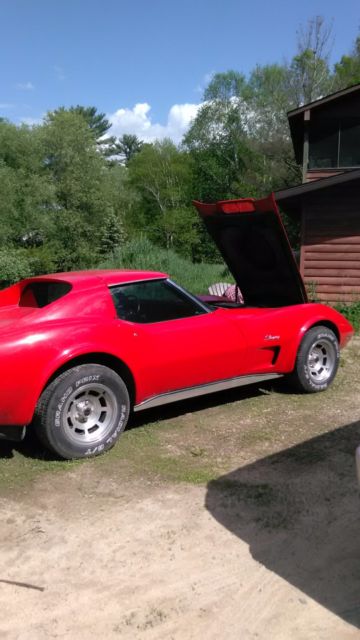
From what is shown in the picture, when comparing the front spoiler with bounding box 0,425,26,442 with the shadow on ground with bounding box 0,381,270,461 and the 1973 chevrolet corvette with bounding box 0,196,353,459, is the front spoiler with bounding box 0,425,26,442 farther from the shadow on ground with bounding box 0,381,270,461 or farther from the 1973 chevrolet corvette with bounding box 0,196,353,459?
the shadow on ground with bounding box 0,381,270,461

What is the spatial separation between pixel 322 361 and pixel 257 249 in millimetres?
1353

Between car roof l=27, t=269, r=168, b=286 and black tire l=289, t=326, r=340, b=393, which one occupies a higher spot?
car roof l=27, t=269, r=168, b=286

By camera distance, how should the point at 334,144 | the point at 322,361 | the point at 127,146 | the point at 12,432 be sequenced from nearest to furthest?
the point at 12,432 → the point at 322,361 → the point at 334,144 → the point at 127,146

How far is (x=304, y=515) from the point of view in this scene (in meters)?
3.23

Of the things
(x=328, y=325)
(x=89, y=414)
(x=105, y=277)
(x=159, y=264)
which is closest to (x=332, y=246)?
(x=328, y=325)

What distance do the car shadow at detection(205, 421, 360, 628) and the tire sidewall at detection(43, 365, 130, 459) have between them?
0.91 metres

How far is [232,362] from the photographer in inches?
193

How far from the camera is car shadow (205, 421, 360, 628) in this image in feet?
8.58

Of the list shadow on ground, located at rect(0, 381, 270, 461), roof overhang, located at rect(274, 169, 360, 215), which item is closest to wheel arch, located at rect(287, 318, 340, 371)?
shadow on ground, located at rect(0, 381, 270, 461)

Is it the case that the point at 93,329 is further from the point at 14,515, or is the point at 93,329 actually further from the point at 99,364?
the point at 14,515

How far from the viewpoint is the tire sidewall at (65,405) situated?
3832 mm

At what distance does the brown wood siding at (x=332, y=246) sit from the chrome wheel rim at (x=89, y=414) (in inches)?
359

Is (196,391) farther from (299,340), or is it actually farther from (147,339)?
(299,340)

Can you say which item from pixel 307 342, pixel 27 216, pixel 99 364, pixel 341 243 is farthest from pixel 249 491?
pixel 27 216
